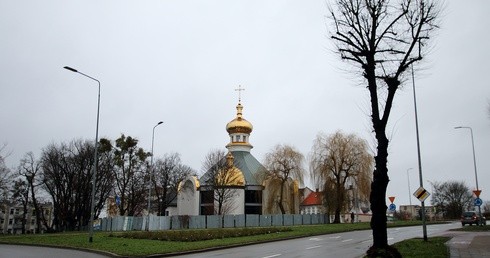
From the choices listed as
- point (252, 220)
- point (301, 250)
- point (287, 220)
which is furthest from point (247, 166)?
point (301, 250)

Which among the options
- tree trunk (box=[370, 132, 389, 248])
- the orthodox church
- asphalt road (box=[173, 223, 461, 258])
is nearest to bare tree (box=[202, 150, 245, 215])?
the orthodox church

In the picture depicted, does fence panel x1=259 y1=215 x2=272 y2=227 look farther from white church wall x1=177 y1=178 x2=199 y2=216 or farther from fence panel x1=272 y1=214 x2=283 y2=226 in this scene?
white church wall x1=177 y1=178 x2=199 y2=216

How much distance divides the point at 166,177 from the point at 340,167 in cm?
3361

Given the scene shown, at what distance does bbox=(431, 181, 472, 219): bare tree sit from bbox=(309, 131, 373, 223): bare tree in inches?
2035

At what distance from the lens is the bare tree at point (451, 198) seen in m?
89.6

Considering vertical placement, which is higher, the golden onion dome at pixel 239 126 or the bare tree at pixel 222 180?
the golden onion dome at pixel 239 126

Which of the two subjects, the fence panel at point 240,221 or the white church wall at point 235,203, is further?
the white church wall at point 235,203

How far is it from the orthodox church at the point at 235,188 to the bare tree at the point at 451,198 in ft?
149

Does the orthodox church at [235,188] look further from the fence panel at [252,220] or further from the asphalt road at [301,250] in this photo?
the asphalt road at [301,250]

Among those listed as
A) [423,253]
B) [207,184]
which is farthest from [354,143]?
[423,253]

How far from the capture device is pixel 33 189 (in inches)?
2221

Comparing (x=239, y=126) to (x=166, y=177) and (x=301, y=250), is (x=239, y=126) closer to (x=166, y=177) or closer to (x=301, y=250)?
(x=166, y=177)

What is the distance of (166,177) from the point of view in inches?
2815

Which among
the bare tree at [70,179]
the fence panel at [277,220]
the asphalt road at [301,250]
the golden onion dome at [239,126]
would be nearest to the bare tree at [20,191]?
the bare tree at [70,179]
